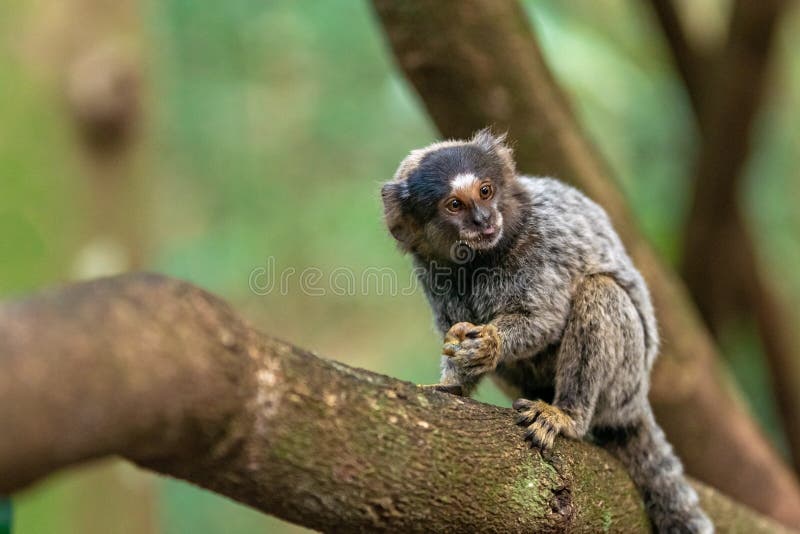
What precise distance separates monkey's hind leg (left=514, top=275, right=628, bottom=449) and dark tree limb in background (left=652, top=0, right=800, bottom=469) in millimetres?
3143

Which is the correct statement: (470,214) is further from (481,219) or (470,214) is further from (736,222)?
(736,222)

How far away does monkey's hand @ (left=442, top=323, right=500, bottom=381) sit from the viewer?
313 cm

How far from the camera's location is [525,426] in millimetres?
2926

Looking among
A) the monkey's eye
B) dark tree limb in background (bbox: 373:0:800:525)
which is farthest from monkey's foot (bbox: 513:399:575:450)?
dark tree limb in background (bbox: 373:0:800:525)

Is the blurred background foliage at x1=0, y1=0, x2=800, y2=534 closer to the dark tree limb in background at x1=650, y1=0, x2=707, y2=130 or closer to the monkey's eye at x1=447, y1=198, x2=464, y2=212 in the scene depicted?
the dark tree limb in background at x1=650, y1=0, x2=707, y2=130

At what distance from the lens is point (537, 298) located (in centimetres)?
337

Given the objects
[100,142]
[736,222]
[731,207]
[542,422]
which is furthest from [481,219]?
[736,222]

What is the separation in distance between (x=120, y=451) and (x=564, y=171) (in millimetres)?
3271

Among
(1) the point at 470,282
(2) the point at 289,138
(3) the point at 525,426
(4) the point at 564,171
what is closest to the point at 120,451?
(3) the point at 525,426

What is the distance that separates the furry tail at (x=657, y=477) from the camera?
3.45 meters

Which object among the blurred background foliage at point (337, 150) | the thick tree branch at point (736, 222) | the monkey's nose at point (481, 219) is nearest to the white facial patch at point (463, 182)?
the monkey's nose at point (481, 219)

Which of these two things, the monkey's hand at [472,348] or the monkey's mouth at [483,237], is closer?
the monkey's hand at [472,348]

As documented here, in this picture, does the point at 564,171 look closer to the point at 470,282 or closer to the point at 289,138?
the point at 470,282

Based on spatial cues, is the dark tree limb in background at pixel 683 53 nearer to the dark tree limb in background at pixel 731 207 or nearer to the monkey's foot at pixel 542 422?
the dark tree limb in background at pixel 731 207
